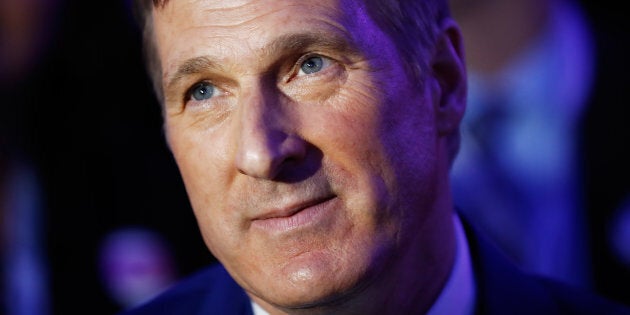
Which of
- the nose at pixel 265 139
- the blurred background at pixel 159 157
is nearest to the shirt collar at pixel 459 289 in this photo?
the nose at pixel 265 139

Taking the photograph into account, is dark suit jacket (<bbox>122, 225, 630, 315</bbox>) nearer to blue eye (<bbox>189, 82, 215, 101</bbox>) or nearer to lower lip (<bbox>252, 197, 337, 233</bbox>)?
lower lip (<bbox>252, 197, 337, 233</bbox>)

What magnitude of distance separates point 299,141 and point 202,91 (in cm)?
44

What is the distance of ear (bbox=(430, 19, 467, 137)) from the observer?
288 centimetres

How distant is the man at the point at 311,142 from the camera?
245 cm

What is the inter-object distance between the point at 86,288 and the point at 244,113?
2460mm

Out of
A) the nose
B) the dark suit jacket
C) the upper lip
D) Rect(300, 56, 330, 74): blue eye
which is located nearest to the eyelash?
Rect(300, 56, 330, 74): blue eye

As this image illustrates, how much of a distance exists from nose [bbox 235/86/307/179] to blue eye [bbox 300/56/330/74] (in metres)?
0.14

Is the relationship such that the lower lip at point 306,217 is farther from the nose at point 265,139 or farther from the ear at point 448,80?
the ear at point 448,80

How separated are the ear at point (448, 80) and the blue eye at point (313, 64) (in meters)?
0.46

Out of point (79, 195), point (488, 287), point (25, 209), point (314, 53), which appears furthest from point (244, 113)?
point (25, 209)

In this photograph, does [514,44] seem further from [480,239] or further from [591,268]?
[480,239]

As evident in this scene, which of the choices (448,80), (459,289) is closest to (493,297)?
(459,289)

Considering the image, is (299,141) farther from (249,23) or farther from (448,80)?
(448,80)

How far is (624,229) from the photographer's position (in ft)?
13.8
